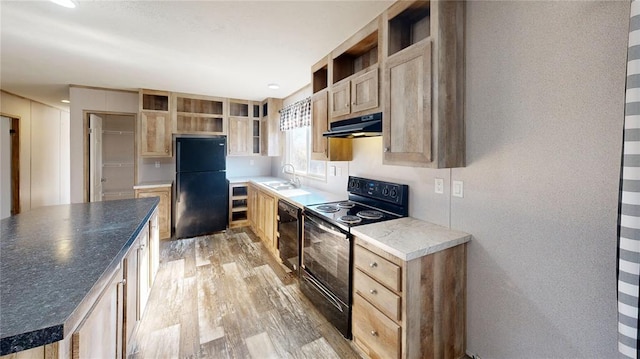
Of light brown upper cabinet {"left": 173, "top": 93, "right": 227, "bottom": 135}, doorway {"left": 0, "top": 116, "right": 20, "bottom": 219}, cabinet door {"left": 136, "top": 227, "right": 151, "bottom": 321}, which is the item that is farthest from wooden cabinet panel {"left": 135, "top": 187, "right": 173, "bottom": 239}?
doorway {"left": 0, "top": 116, "right": 20, "bottom": 219}

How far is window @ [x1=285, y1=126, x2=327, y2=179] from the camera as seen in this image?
3633 millimetres

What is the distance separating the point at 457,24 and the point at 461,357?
2.13 metres

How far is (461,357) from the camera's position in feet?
5.52

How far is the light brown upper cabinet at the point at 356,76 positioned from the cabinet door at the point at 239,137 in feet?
9.11

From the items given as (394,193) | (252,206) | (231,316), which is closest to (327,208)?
(394,193)

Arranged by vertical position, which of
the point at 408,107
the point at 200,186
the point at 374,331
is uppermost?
the point at 408,107

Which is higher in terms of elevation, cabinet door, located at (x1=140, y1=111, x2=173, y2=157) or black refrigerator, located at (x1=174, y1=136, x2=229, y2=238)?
cabinet door, located at (x1=140, y1=111, x2=173, y2=157)

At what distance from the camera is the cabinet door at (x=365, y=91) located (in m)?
1.95

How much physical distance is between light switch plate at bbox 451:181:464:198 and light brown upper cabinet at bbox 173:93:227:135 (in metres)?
4.01

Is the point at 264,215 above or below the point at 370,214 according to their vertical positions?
below

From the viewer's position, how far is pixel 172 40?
7.55 feet

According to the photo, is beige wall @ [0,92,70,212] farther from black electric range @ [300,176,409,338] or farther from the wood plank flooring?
black electric range @ [300,176,409,338]

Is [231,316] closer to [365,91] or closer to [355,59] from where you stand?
[365,91]

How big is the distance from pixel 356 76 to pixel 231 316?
2.30 metres
